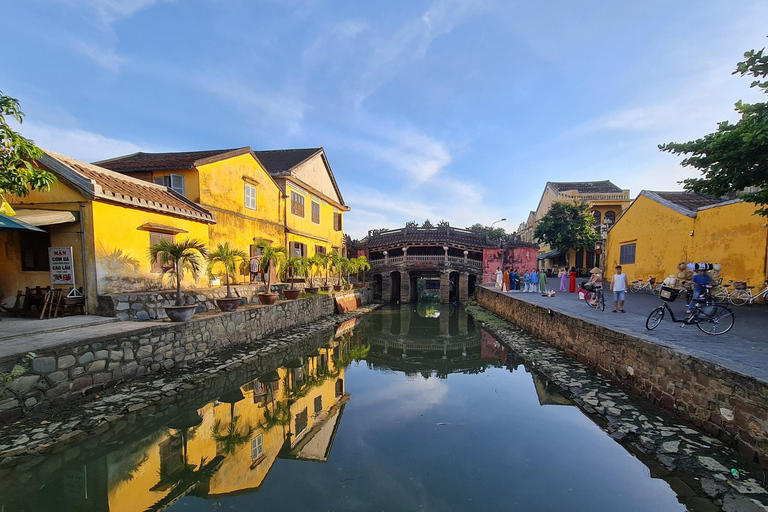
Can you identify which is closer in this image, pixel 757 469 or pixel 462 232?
pixel 757 469

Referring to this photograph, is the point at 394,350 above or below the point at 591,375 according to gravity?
below

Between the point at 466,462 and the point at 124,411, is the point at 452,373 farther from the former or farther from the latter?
the point at 124,411

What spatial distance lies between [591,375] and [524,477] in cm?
412

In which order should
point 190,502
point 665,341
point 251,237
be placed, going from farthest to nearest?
point 251,237
point 665,341
point 190,502

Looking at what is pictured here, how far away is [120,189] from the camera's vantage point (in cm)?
835

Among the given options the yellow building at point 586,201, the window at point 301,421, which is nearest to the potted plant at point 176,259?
the window at point 301,421

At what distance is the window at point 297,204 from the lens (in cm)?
1622

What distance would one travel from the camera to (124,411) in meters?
5.13

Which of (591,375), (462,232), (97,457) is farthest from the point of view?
(462,232)

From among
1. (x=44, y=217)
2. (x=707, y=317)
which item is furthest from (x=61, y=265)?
(x=707, y=317)

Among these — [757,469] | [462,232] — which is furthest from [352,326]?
[462,232]

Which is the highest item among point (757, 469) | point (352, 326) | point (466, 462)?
point (757, 469)

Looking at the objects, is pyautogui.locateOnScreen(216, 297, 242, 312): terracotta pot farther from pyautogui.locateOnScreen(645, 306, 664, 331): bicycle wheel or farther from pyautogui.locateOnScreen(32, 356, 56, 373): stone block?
pyautogui.locateOnScreen(645, 306, 664, 331): bicycle wheel

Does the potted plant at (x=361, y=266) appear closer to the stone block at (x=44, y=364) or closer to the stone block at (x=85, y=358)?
the stone block at (x=85, y=358)
